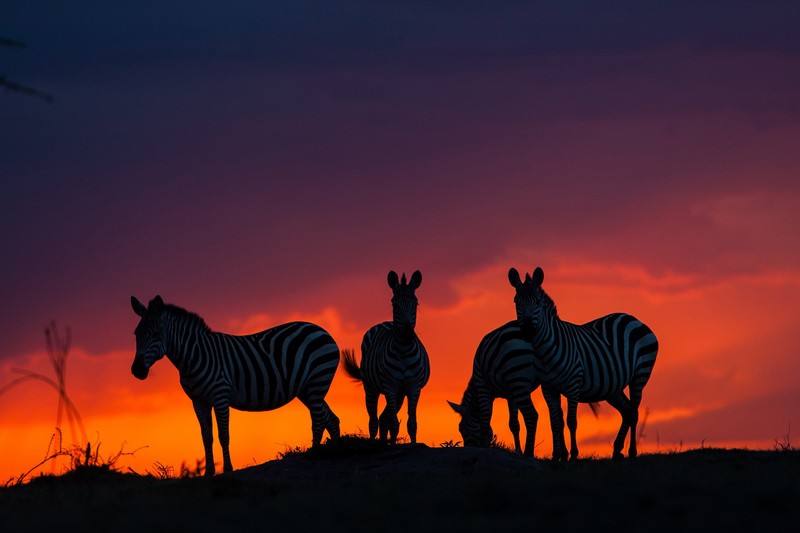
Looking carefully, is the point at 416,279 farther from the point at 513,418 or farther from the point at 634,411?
the point at 634,411

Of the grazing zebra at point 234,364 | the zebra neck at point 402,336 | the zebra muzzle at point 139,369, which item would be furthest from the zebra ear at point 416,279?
the zebra muzzle at point 139,369

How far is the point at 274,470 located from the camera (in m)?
17.1

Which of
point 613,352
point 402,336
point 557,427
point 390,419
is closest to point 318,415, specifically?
point 390,419

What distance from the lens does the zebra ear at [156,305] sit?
767 inches

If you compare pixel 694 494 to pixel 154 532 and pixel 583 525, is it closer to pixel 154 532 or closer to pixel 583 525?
pixel 583 525

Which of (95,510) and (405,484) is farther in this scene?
(405,484)

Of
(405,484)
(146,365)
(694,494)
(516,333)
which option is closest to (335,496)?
(405,484)

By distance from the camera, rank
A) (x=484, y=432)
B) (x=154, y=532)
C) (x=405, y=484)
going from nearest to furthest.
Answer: (x=154, y=532) → (x=405, y=484) → (x=484, y=432)

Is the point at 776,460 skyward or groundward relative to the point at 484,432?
groundward

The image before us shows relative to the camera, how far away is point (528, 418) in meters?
20.1

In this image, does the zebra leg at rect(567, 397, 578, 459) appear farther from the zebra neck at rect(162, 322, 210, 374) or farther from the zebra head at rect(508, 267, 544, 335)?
the zebra neck at rect(162, 322, 210, 374)

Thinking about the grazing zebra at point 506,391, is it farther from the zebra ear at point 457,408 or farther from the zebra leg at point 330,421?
the zebra leg at point 330,421

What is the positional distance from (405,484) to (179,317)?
837cm

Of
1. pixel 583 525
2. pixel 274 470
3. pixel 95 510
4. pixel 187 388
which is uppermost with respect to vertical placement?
pixel 187 388
